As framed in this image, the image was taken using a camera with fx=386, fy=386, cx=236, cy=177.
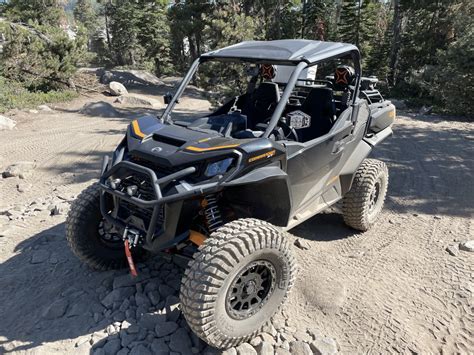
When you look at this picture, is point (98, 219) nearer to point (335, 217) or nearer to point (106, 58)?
point (335, 217)

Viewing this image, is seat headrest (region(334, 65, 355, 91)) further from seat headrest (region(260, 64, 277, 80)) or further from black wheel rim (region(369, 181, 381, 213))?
black wheel rim (region(369, 181, 381, 213))

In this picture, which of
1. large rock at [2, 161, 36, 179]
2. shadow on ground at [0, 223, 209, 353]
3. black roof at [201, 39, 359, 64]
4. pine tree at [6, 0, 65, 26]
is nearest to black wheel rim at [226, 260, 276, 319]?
shadow on ground at [0, 223, 209, 353]

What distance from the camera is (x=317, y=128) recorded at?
14.3ft

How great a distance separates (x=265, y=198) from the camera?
3.29 metres

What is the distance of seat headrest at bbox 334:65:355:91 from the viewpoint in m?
4.39

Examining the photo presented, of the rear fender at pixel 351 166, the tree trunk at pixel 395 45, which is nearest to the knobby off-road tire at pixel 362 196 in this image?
the rear fender at pixel 351 166

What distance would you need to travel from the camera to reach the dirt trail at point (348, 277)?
3.08 meters

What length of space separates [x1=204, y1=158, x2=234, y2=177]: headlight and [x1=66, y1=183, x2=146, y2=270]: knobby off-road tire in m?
1.24

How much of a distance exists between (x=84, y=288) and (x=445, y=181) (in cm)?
545

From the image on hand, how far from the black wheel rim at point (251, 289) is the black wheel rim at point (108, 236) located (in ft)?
4.71

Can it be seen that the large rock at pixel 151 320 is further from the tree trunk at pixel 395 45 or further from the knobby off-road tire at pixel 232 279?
the tree trunk at pixel 395 45

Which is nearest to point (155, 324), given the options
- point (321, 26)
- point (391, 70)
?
point (391, 70)

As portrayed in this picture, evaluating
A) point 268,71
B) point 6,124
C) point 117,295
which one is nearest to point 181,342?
point 117,295

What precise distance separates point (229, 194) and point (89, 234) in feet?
4.33
